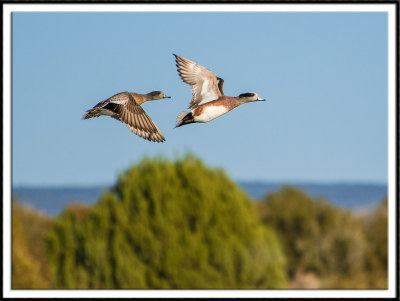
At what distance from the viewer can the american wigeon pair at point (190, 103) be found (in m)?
9.79

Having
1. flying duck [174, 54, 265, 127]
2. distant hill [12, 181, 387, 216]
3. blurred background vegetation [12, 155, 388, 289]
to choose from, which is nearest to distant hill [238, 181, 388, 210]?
distant hill [12, 181, 387, 216]

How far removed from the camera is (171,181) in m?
49.2

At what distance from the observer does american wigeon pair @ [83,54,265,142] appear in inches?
385

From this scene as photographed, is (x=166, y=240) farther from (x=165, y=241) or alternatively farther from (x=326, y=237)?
(x=326, y=237)

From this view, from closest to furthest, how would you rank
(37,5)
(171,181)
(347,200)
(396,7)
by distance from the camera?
(37,5), (396,7), (171,181), (347,200)

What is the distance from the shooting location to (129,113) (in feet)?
32.5

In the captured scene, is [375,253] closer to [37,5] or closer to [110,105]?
[37,5]

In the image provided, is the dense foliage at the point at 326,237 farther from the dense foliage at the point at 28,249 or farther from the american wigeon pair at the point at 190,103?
the american wigeon pair at the point at 190,103

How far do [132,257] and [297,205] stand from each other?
15.1m

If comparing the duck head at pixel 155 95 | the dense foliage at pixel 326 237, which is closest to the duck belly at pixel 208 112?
the duck head at pixel 155 95

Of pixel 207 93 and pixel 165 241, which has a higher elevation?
pixel 207 93

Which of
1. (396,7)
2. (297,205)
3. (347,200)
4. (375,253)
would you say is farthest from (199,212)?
(347,200)

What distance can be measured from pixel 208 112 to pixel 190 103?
0.71m

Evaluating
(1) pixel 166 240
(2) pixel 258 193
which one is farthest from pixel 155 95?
(2) pixel 258 193
